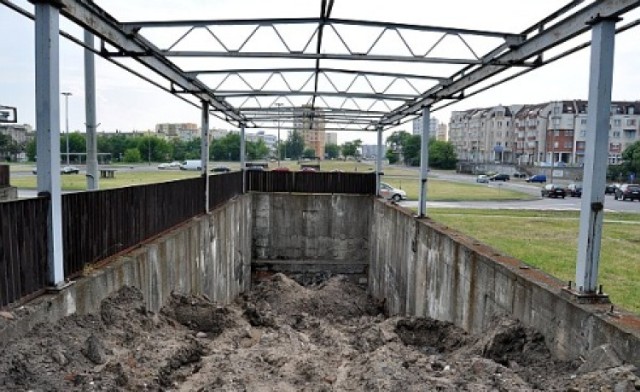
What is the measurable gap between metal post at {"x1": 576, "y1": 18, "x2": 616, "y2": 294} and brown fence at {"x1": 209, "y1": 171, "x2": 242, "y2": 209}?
36.2ft

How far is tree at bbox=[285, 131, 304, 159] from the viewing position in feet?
274

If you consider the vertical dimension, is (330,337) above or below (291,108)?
below

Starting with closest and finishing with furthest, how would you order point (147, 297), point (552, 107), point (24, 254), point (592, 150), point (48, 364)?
point (48, 364) → point (24, 254) → point (592, 150) → point (147, 297) → point (552, 107)

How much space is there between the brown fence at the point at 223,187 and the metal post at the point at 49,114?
9048 millimetres

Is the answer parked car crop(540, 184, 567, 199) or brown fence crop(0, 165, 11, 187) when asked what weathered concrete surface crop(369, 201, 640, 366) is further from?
parked car crop(540, 184, 567, 199)

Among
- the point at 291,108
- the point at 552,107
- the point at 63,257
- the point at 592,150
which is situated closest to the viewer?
the point at 592,150

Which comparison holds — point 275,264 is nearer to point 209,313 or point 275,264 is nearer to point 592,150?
point 209,313

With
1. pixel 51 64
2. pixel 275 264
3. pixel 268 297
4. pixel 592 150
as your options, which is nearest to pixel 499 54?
pixel 592 150

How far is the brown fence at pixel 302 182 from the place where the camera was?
822 inches

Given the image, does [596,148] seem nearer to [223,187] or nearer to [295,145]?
[223,187]

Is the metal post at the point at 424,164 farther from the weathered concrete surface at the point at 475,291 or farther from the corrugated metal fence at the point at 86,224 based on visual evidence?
the corrugated metal fence at the point at 86,224

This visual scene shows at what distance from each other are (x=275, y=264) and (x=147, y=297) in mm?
12177

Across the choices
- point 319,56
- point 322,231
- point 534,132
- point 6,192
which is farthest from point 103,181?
point 534,132

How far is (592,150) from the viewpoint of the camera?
5.68 m
